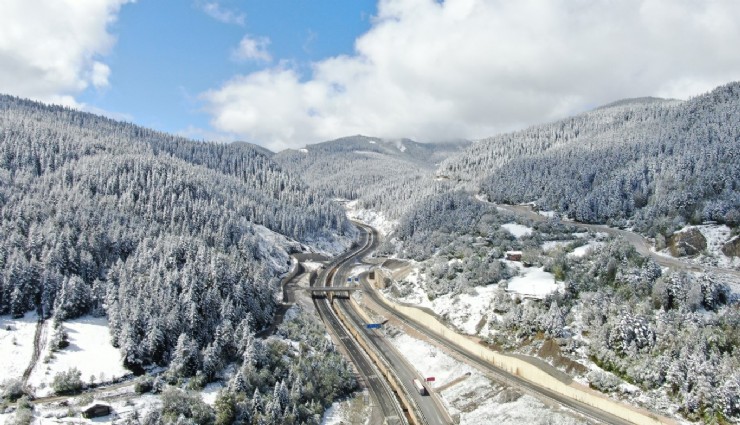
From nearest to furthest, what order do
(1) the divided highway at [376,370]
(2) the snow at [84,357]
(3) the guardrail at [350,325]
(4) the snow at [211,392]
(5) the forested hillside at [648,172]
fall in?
(2) the snow at [84,357] → (4) the snow at [211,392] → (1) the divided highway at [376,370] → (3) the guardrail at [350,325] → (5) the forested hillside at [648,172]

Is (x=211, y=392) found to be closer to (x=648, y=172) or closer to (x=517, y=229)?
(x=517, y=229)

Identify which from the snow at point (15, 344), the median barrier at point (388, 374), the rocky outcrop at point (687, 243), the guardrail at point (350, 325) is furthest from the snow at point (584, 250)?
the snow at point (15, 344)

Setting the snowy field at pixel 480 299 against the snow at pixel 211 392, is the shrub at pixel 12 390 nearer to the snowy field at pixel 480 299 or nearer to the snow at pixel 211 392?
the snow at pixel 211 392

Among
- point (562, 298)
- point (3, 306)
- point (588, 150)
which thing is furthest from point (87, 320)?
point (588, 150)

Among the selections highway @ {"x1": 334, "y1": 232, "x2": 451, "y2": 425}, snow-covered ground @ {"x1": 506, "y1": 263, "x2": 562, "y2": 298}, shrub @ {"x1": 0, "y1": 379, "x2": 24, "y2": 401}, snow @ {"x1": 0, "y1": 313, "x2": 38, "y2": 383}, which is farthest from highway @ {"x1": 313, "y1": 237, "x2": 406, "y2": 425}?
snow @ {"x1": 0, "y1": 313, "x2": 38, "y2": 383}

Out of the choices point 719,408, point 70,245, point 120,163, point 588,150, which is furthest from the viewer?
point 588,150

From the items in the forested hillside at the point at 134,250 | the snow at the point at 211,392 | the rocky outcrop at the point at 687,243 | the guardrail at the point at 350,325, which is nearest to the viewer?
the snow at the point at 211,392

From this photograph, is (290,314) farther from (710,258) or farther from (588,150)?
(588,150)

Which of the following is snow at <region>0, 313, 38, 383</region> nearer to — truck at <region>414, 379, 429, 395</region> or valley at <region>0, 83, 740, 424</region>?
valley at <region>0, 83, 740, 424</region>
